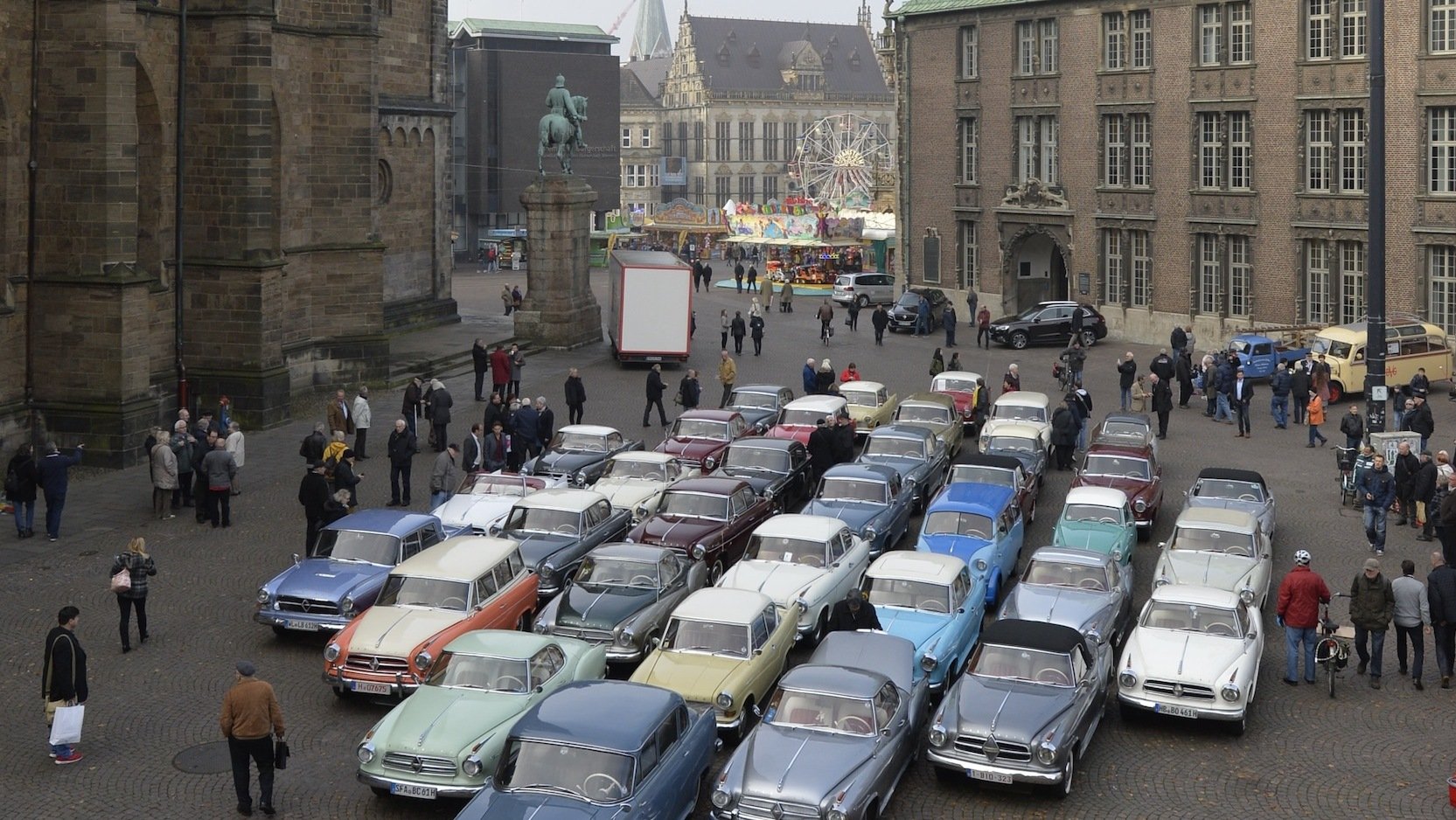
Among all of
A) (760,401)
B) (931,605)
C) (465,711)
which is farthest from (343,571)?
(760,401)

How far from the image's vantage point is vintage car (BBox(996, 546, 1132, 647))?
19.2 m

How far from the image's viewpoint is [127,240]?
3150 cm

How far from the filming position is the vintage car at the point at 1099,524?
23.1m

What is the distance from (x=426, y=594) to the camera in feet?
62.6

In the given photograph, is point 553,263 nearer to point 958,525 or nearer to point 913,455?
point 913,455

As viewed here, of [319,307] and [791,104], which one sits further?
[791,104]

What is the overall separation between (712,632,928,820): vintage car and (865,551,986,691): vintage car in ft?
4.57

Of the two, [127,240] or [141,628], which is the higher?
[127,240]

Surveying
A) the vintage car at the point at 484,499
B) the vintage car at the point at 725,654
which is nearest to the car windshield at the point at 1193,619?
the vintage car at the point at 725,654

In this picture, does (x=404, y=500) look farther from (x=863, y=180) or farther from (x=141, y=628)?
(x=863, y=180)

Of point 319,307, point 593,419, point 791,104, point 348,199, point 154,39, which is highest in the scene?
point 791,104

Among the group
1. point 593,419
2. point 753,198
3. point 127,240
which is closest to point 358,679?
point 127,240

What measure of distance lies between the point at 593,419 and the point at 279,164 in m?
9.47

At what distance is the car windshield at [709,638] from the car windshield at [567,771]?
12.0ft
